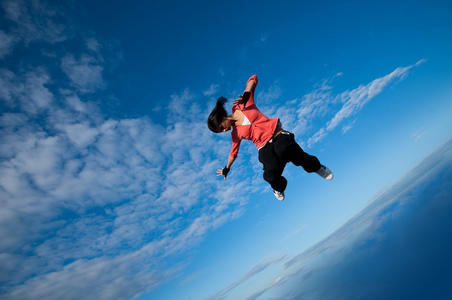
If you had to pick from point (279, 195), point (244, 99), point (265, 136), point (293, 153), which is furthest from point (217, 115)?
point (279, 195)

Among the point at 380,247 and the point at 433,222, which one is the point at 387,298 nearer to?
the point at 433,222

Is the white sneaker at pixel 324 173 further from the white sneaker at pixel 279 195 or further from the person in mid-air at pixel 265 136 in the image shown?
the white sneaker at pixel 279 195

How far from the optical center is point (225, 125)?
3.35 meters

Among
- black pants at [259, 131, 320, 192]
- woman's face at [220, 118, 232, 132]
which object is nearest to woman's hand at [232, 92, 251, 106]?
woman's face at [220, 118, 232, 132]

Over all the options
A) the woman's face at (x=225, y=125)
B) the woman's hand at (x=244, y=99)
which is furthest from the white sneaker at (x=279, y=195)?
the woman's hand at (x=244, y=99)

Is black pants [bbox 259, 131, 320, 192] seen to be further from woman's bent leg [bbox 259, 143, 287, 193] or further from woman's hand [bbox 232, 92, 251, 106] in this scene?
woman's hand [bbox 232, 92, 251, 106]

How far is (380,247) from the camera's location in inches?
→ 6230

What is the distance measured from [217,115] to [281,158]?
1320 millimetres

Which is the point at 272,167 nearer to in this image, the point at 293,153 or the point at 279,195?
the point at 293,153

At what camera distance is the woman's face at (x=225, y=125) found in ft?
10.8

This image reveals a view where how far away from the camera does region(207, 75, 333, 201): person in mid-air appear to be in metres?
2.91

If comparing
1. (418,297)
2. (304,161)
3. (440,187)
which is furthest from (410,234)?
(304,161)

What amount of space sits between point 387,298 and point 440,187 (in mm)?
110509

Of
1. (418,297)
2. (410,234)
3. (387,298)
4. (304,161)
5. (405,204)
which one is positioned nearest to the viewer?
(304,161)
